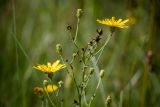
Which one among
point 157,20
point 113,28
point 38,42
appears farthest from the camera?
point 38,42

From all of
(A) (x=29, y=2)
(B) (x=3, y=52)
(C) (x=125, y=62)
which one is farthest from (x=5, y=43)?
(A) (x=29, y=2)

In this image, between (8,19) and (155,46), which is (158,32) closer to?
(155,46)

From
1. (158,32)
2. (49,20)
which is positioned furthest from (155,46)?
(49,20)

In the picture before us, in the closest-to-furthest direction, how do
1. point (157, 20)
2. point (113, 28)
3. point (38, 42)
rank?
point (113, 28)
point (157, 20)
point (38, 42)

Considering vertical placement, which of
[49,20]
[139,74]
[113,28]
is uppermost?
[49,20]

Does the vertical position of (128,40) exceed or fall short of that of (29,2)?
it falls short

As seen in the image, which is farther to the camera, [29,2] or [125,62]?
[29,2]
